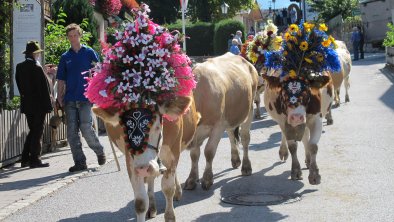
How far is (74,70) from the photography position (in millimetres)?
10375

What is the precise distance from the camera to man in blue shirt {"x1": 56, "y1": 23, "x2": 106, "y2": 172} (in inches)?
408

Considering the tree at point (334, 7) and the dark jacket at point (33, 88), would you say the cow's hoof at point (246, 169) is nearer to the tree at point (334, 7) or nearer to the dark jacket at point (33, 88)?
the dark jacket at point (33, 88)

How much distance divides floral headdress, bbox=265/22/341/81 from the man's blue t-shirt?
2.74 metres

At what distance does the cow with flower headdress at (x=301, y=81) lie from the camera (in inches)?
359

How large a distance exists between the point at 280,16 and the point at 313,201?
21218mm

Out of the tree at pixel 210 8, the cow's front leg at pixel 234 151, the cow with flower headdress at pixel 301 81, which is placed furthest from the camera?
the tree at pixel 210 8

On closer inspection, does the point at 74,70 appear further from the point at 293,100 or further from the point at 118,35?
the point at 118,35

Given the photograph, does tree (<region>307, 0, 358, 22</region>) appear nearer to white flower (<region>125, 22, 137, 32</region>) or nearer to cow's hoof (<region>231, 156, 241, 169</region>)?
cow's hoof (<region>231, 156, 241, 169</region>)

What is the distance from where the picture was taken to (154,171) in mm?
6055

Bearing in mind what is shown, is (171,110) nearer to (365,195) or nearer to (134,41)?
(134,41)

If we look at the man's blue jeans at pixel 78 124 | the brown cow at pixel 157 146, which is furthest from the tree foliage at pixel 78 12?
the brown cow at pixel 157 146

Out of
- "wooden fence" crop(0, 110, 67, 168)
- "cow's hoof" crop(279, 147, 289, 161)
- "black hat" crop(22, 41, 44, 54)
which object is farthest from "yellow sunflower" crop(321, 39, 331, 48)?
"wooden fence" crop(0, 110, 67, 168)

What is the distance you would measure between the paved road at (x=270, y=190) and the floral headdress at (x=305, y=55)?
58.0 inches

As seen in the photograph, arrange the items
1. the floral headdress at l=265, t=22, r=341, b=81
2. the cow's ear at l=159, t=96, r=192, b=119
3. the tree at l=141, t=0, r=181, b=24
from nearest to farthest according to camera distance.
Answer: the cow's ear at l=159, t=96, r=192, b=119 → the floral headdress at l=265, t=22, r=341, b=81 → the tree at l=141, t=0, r=181, b=24
